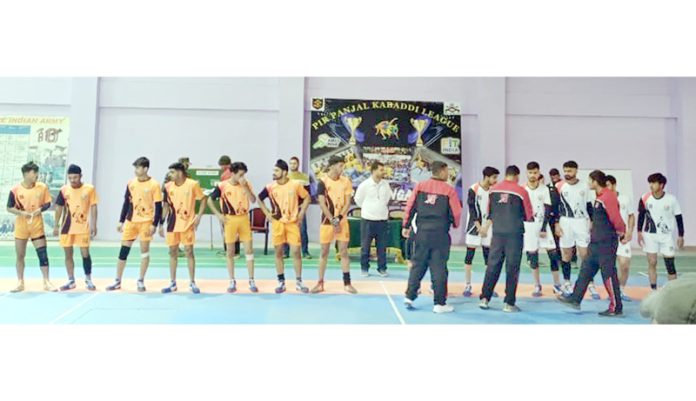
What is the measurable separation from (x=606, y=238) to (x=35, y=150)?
30.6ft

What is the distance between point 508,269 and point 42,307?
195 inches

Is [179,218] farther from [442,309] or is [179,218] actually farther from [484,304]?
[484,304]

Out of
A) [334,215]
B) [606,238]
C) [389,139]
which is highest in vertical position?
[389,139]

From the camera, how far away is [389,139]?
9664 mm

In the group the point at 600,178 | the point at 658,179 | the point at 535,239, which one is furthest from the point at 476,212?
the point at 658,179

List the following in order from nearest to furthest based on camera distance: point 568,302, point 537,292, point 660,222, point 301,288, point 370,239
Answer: point 568,302
point 301,288
point 537,292
point 660,222
point 370,239

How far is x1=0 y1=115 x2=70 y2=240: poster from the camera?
7.74 metres

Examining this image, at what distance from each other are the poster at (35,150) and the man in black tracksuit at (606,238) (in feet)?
28.1

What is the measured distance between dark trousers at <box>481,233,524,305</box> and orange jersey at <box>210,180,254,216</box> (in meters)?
2.97

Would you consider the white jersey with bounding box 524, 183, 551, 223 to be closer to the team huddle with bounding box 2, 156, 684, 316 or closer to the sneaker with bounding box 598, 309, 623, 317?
the team huddle with bounding box 2, 156, 684, 316

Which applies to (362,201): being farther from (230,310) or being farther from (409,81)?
(409,81)

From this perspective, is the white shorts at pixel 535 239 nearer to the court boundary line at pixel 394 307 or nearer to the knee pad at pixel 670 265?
the knee pad at pixel 670 265

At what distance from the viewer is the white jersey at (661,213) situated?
5.87 metres

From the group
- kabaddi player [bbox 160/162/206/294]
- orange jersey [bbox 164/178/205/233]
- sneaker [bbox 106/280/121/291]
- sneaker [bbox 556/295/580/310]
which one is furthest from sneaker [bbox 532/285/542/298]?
sneaker [bbox 106/280/121/291]
